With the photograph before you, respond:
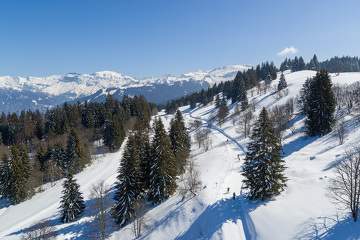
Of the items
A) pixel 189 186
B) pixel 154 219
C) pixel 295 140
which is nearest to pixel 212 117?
pixel 295 140

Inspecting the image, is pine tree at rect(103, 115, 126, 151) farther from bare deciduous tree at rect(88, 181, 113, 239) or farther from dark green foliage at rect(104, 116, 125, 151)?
bare deciduous tree at rect(88, 181, 113, 239)

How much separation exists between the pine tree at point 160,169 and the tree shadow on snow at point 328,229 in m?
20.9

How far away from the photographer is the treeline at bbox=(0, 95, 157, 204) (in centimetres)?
4425

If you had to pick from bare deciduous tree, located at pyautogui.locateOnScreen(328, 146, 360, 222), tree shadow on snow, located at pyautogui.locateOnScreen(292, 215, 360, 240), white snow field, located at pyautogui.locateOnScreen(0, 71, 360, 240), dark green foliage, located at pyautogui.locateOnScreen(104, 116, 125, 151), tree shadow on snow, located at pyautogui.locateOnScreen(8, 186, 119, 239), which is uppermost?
dark green foliage, located at pyautogui.locateOnScreen(104, 116, 125, 151)

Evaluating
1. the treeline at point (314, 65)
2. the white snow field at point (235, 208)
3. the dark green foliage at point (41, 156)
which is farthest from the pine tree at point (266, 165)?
the treeline at point (314, 65)

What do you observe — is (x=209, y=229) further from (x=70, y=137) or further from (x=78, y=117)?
(x=78, y=117)

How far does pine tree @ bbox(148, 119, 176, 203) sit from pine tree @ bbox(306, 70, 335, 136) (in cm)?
3719

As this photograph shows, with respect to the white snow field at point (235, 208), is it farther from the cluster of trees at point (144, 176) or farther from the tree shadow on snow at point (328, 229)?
the cluster of trees at point (144, 176)

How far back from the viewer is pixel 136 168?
30312mm

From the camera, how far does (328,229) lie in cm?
1595

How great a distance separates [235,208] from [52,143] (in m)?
69.5

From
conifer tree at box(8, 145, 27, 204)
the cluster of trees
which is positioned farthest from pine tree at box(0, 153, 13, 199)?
the cluster of trees

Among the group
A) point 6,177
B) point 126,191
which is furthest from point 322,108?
point 6,177

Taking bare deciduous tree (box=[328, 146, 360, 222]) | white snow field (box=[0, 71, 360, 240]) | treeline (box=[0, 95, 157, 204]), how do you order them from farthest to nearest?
1. treeline (box=[0, 95, 157, 204])
2. white snow field (box=[0, 71, 360, 240])
3. bare deciduous tree (box=[328, 146, 360, 222])
